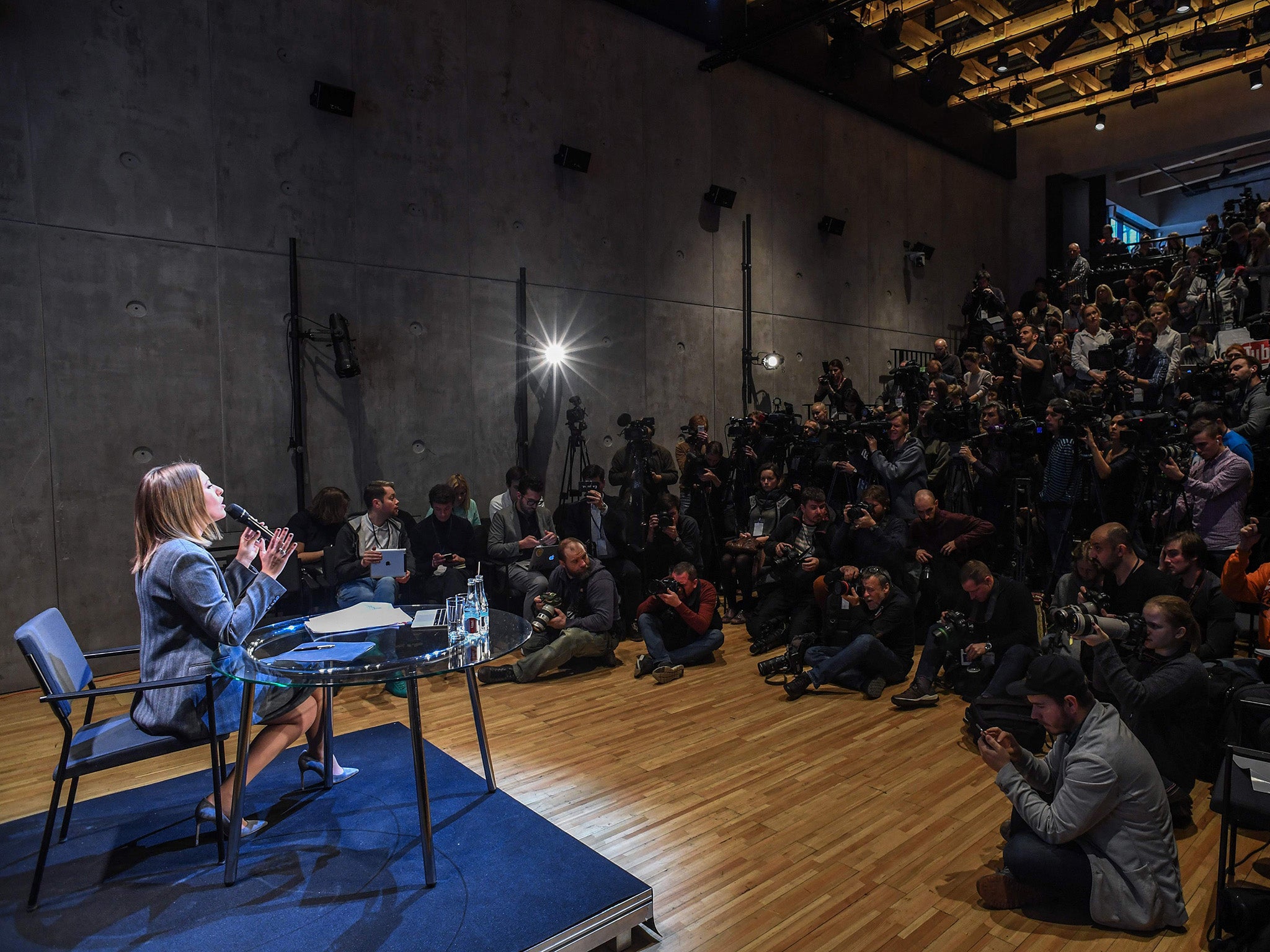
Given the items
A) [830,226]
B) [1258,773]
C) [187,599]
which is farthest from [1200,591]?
[830,226]

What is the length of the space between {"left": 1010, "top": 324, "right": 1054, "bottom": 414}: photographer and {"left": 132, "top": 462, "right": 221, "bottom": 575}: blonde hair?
677 centimetres

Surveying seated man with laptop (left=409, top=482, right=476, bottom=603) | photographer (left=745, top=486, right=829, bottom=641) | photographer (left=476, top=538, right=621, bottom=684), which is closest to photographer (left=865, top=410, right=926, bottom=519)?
photographer (left=745, top=486, right=829, bottom=641)

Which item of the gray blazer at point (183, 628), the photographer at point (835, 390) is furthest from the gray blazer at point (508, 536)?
the photographer at point (835, 390)

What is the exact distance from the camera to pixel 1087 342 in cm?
677

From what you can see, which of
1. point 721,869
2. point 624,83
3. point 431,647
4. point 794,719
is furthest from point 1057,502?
point 624,83

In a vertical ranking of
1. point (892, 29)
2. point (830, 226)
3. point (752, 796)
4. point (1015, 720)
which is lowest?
point (752, 796)

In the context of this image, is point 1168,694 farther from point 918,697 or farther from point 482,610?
point 482,610

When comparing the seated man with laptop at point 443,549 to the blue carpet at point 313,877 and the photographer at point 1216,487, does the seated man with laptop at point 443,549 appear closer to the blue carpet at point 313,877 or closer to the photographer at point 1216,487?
the blue carpet at point 313,877

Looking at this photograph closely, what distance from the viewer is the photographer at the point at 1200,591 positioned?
11.3 ft

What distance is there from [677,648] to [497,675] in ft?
3.80

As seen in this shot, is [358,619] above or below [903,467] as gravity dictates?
below

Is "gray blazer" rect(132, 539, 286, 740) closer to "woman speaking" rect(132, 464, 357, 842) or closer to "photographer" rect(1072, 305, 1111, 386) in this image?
"woman speaking" rect(132, 464, 357, 842)

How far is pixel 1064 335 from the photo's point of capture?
295 inches

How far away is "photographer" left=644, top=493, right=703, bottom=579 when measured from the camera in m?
5.55
